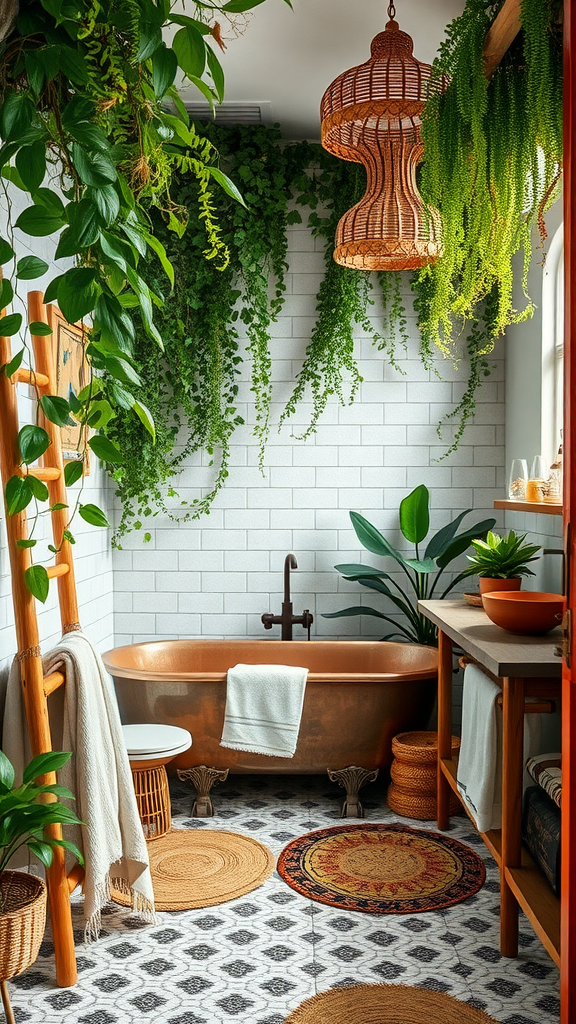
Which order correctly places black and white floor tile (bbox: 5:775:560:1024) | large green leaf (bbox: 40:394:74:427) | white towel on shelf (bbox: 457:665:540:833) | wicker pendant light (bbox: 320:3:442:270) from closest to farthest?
large green leaf (bbox: 40:394:74:427) < black and white floor tile (bbox: 5:775:560:1024) < white towel on shelf (bbox: 457:665:540:833) < wicker pendant light (bbox: 320:3:442:270)

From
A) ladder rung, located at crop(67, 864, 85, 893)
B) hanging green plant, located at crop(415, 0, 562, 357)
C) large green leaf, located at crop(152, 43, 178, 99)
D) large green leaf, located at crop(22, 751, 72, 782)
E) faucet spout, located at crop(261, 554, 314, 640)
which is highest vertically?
hanging green plant, located at crop(415, 0, 562, 357)

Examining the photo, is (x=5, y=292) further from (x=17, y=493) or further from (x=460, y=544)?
(x=460, y=544)

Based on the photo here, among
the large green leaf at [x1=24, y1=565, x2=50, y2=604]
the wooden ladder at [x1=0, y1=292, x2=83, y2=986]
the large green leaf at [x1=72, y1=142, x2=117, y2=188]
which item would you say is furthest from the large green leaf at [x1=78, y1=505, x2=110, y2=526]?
the large green leaf at [x1=72, y1=142, x2=117, y2=188]

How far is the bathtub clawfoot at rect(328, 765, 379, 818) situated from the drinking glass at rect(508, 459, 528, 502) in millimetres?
1366

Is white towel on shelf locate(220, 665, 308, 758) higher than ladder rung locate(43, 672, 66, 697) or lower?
lower

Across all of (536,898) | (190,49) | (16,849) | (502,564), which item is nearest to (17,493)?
(16,849)

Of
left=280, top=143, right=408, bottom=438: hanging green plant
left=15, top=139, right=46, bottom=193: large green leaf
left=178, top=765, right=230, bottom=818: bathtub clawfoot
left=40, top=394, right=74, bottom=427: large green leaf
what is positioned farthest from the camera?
left=280, top=143, right=408, bottom=438: hanging green plant

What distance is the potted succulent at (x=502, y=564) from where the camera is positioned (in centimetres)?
347

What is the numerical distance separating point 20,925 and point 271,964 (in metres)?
0.90

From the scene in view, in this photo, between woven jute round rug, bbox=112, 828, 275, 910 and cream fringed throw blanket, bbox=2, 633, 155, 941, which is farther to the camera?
woven jute round rug, bbox=112, 828, 275, 910

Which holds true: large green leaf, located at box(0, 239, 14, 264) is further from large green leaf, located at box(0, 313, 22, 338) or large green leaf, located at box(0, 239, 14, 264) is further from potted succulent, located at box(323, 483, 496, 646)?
potted succulent, located at box(323, 483, 496, 646)

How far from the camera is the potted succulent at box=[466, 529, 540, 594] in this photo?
136 inches

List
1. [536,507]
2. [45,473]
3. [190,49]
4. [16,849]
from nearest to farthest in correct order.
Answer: [190,49] < [16,849] < [45,473] < [536,507]

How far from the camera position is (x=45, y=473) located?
2.76 metres
